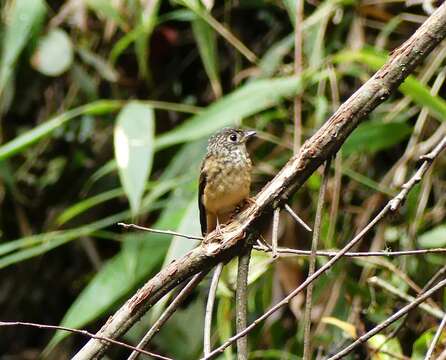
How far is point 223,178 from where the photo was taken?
2.94 metres

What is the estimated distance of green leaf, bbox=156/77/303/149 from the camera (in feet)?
10.9

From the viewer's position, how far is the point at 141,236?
3.57 meters

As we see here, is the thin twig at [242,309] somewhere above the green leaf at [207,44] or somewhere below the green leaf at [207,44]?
below

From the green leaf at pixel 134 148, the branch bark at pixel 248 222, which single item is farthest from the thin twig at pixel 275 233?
the green leaf at pixel 134 148

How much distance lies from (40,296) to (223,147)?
1.76 m

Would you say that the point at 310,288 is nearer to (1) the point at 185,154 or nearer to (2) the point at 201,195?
(2) the point at 201,195

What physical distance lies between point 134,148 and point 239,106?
405mm

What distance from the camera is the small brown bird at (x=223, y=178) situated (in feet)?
9.41

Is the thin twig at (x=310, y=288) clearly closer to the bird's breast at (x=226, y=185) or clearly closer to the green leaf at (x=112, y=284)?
the bird's breast at (x=226, y=185)

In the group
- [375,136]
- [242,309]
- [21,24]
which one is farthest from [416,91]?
[21,24]

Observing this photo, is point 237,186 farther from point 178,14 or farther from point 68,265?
point 68,265

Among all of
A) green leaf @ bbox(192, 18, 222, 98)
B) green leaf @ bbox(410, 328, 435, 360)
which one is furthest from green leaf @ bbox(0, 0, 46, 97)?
green leaf @ bbox(410, 328, 435, 360)

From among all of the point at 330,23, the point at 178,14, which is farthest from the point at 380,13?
the point at 178,14

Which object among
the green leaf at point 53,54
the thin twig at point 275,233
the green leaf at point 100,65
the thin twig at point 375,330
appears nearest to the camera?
the thin twig at point 375,330
